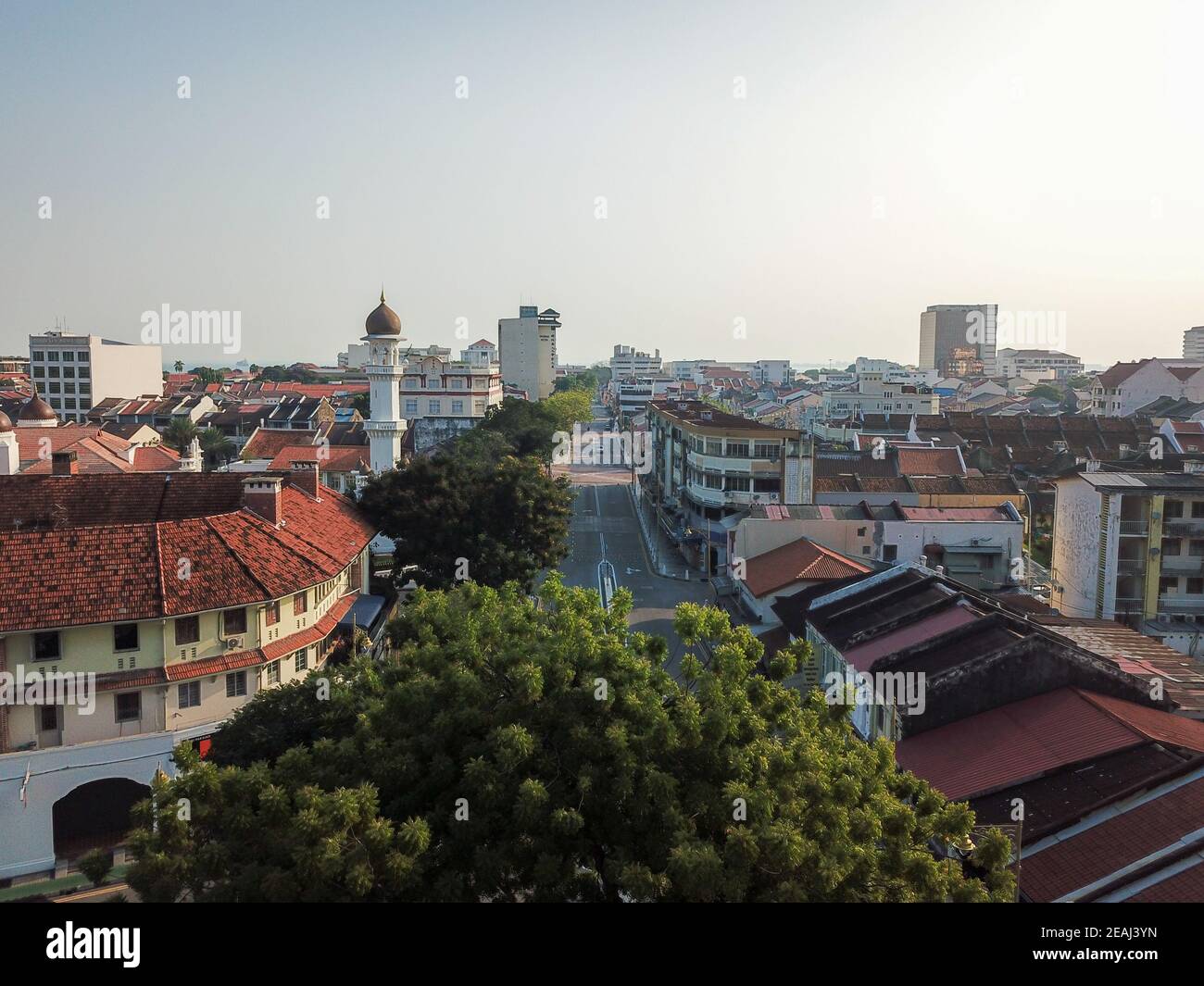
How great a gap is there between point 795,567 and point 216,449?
49.8 metres

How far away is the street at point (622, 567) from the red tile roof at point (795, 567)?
3259 millimetres

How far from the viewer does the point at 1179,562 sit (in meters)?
30.1

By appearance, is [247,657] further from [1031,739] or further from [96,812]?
[1031,739]

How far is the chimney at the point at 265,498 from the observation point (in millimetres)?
24203

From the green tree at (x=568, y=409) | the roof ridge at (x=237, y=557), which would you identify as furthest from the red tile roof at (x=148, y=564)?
the green tree at (x=568, y=409)

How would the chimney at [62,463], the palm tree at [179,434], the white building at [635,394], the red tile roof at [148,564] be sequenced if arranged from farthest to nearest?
1. the white building at [635,394]
2. the palm tree at [179,434]
3. the chimney at [62,463]
4. the red tile roof at [148,564]

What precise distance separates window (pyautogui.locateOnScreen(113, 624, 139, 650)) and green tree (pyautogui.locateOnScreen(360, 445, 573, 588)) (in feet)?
37.6

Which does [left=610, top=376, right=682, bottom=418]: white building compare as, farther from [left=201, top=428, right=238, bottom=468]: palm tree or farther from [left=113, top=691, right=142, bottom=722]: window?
[left=113, top=691, right=142, bottom=722]: window

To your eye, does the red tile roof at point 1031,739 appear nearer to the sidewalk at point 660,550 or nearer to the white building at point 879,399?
the sidewalk at point 660,550

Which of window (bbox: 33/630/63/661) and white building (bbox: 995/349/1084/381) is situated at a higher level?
white building (bbox: 995/349/1084/381)

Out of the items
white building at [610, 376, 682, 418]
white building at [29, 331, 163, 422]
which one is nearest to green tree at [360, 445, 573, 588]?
white building at [29, 331, 163, 422]

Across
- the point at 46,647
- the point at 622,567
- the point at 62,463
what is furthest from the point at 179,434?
the point at 46,647

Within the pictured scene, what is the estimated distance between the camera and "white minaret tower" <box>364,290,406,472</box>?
44750 mm
